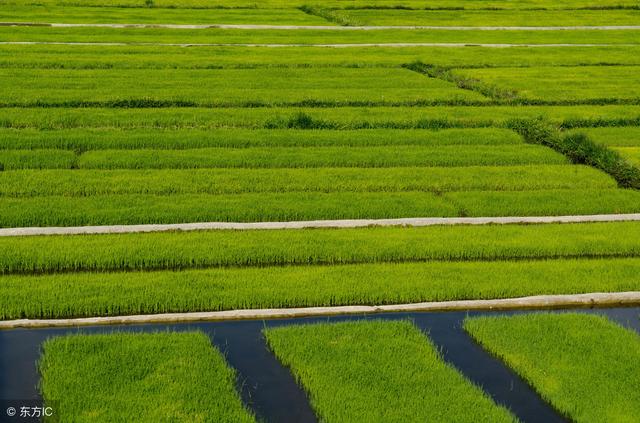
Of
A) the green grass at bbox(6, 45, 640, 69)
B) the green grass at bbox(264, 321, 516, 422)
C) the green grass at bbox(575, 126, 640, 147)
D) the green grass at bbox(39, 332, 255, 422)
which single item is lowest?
the green grass at bbox(6, 45, 640, 69)

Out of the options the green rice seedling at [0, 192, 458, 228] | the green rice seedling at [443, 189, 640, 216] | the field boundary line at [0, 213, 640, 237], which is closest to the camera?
the field boundary line at [0, 213, 640, 237]

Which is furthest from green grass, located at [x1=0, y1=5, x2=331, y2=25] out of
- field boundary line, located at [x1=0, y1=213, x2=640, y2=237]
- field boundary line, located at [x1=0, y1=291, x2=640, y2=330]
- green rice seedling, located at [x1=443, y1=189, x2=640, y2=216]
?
field boundary line, located at [x1=0, y1=291, x2=640, y2=330]

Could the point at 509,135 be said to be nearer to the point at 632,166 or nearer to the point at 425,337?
the point at 632,166

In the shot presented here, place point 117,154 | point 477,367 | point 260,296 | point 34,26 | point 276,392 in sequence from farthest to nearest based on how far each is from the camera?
point 34,26 < point 117,154 < point 260,296 < point 477,367 < point 276,392

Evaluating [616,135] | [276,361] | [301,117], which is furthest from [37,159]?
[616,135]

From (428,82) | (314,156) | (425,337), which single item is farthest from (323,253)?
(428,82)

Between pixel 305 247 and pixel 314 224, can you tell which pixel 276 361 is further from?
pixel 314 224

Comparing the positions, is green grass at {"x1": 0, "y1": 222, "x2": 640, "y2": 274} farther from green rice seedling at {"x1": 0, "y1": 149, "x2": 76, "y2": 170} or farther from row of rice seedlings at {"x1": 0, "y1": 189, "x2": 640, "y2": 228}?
green rice seedling at {"x1": 0, "y1": 149, "x2": 76, "y2": 170}
